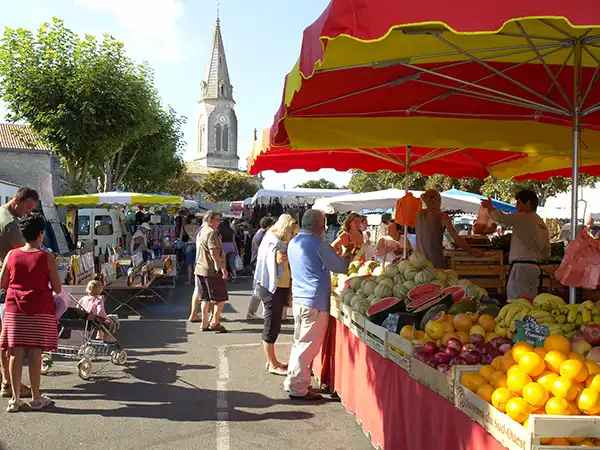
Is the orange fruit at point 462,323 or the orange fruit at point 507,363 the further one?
the orange fruit at point 462,323

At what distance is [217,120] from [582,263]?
4871 inches

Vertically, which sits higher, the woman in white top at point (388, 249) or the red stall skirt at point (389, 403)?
the woman in white top at point (388, 249)

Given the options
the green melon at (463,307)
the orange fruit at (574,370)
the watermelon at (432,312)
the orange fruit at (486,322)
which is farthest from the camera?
the green melon at (463,307)

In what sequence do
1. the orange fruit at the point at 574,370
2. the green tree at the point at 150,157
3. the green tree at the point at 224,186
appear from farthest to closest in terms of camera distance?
1. the green tree at the point at 224,186
2. the green tree at the point at 150,157
3. the orange fruit at the point at 574,370

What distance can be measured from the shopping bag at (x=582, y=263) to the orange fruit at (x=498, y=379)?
1.57 meters

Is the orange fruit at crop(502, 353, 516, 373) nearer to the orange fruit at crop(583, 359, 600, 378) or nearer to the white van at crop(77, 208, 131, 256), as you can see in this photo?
the orange fruit at crop(583, 359, 600, 378)

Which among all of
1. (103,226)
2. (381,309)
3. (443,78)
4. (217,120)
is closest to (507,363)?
(381,309)

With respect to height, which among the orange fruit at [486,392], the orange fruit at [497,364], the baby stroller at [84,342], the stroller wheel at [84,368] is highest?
the orange fruit at [497,364]

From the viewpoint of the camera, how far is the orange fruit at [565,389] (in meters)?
2.56

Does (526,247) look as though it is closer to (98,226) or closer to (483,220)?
(483,220)

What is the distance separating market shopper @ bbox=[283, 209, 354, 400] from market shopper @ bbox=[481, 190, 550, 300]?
1.99m

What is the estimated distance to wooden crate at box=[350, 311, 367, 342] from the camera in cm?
476

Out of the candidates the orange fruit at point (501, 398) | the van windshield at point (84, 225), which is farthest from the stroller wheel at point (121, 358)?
the van windshield at point (84, 225)

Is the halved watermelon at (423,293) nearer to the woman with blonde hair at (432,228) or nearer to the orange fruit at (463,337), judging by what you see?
the orange fruit at (463,337)
